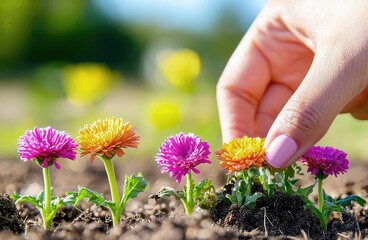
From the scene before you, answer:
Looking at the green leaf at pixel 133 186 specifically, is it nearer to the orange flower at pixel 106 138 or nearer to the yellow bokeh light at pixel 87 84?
the orange flower at pixel 106 138

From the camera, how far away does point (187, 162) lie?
191 centimetres

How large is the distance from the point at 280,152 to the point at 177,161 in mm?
298

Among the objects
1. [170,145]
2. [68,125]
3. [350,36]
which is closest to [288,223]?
[170,145]

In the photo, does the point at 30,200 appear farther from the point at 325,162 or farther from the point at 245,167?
the point at 325,162

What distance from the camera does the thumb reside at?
1.99m

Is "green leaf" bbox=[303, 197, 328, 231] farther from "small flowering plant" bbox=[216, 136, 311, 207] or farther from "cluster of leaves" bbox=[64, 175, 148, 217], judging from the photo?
"cluster of leaves" bbox=[64, 175, 148, 217]

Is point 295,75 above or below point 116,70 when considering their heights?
below

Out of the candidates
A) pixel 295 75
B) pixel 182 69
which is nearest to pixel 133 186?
pixel 295 75

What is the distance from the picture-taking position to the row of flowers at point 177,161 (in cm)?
192

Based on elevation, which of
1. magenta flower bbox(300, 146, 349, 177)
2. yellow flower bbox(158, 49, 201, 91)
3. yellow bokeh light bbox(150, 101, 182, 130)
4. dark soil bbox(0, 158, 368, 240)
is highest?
yellow flower bbox(158, 49, 201, 91)

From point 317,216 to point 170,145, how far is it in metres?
0.52

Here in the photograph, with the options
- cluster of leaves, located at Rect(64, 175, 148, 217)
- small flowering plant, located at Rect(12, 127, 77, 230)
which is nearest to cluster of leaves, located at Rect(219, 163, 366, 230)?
cluster of leaves, located at Rect(64, 175, 148, 217)

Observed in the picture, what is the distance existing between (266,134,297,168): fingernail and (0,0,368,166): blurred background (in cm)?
348

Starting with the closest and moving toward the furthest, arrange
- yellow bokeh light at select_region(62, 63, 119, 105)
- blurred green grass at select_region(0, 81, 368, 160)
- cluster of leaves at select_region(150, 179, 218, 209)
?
cluster of leaves at select_region(150, 179, 218, 209) < blurred green grass at select_region(0, 81, 368, 160) < yellow bokeh light at select_region(62, 63, 119, 105)
